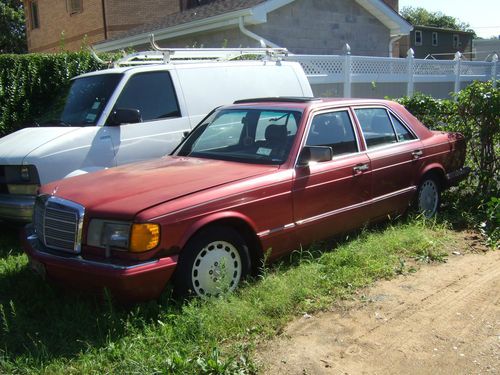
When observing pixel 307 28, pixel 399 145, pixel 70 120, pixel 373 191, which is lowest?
pixel 373 191

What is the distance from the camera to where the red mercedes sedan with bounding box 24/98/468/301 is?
3.68 metres

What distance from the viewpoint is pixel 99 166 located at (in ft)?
19.3

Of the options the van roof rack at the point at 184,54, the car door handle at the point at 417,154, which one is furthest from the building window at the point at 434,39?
the car door handle at the point at 417,154

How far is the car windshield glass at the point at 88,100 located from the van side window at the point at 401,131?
10.8 ft

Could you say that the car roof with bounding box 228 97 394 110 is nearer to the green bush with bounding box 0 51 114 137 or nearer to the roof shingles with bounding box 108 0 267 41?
the green bush with bounding box 0 51 114 137

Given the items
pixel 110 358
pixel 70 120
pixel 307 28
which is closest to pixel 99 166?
pixel 70 120

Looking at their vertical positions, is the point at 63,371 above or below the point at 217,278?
below

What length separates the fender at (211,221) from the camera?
377 centimetres

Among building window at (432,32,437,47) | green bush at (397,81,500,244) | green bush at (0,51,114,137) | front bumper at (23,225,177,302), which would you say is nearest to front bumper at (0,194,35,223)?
front bumper at (23,225,177,302)

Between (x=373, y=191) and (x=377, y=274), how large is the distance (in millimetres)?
1023

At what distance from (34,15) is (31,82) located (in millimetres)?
21338

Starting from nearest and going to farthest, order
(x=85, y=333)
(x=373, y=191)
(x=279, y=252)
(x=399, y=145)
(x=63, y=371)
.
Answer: (x=63, y=371)
(x=85, y=333)
(x=279, y=252)
(x=373, y=191)
(x=399, y=145)

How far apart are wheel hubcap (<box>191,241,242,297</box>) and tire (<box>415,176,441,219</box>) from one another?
2.99m

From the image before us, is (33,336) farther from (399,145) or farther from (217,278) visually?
(399,145)
